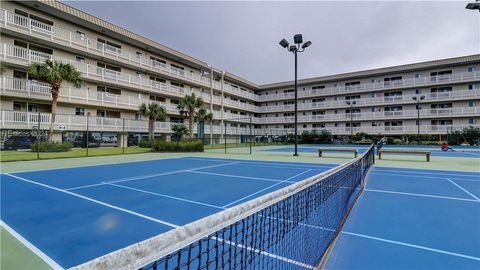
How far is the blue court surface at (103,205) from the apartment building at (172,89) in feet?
40.9

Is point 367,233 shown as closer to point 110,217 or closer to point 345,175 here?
point 345,175

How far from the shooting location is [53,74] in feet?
69.1

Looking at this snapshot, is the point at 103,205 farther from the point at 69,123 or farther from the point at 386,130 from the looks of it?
the point at 386,130

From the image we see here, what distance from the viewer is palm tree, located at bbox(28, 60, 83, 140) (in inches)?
818

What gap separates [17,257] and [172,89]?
34.8 meters

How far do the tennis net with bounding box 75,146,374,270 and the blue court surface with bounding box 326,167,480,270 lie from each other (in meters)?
0.33

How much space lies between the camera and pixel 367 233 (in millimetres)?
4605

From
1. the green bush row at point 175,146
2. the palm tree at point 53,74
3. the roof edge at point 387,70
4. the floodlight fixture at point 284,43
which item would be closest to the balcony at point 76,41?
the palm tree at point 53,74

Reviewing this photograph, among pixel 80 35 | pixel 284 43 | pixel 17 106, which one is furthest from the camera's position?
pixel 80 35

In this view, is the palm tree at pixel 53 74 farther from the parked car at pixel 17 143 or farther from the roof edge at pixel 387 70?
the roof edge at pixel 387 70

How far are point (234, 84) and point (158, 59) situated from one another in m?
19.4

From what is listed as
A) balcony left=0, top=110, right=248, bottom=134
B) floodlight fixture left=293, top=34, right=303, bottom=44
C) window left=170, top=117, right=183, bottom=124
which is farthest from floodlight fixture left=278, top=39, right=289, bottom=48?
window left=170, top=117, right=183, bottom=124

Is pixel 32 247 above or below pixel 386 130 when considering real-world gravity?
below

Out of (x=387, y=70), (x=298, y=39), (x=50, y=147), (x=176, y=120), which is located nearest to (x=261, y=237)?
(x=298, y=39)
